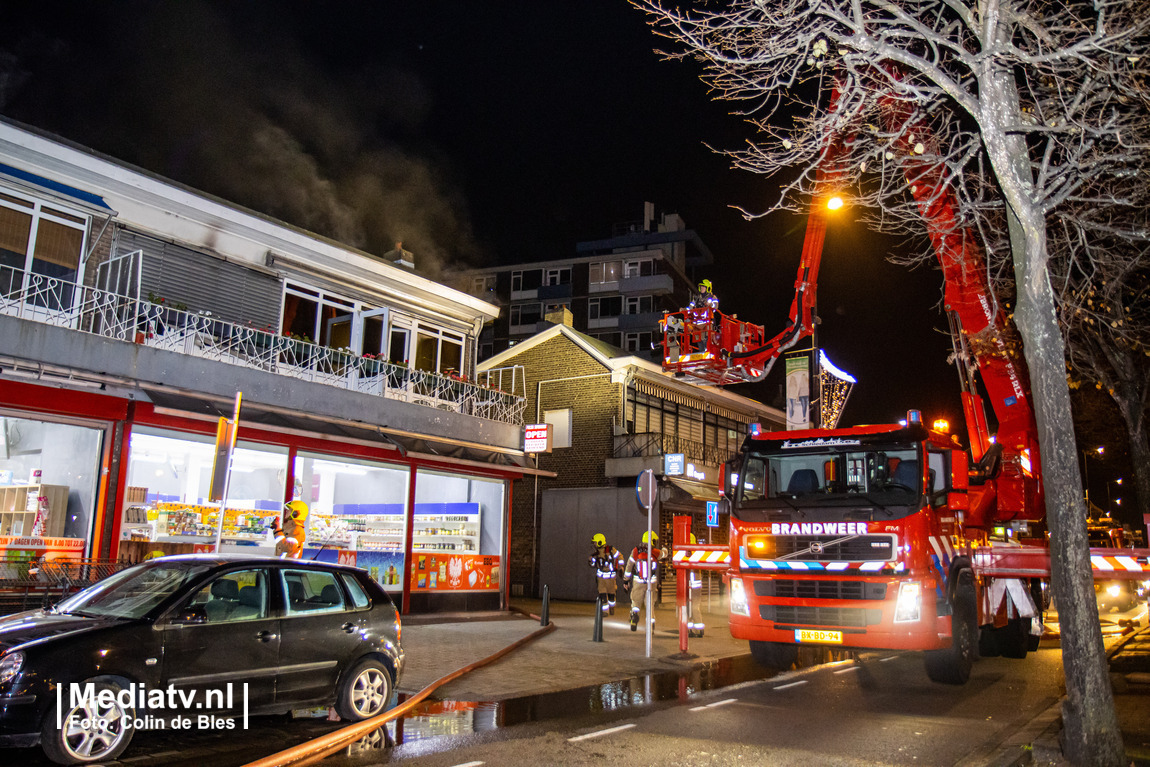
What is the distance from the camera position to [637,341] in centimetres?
4947

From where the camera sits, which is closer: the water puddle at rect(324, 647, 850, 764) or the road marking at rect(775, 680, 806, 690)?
the water puddle at rect(324, 647, 850, 764)

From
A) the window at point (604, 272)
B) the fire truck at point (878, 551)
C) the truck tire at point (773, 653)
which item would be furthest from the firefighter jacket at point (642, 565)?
the window at point (604, 272)

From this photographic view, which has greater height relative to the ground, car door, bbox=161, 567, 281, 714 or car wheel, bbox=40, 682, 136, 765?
car door, bbox=161, 567, 281, 714

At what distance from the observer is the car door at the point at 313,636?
23.5 ft

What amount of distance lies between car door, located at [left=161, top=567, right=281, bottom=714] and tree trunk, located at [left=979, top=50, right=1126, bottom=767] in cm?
655

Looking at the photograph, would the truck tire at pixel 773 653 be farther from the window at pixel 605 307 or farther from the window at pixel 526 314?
the window at pixel 526 314

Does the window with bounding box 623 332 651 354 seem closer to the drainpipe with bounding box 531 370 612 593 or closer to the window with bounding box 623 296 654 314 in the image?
the window with bounding box 623 296 654 314

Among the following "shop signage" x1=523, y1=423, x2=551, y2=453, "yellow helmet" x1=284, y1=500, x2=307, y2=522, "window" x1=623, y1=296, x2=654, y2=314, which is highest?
"window" x1=623, y1=296, x2=654, y2=314

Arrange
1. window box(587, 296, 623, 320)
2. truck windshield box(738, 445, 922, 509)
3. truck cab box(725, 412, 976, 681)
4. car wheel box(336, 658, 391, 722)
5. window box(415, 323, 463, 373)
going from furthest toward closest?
1. window box(587, 296, 623, 320)
2. window box(415, 323, 463, 373)
3. truck windshield box(738, 445, 922, 509)
4. truck cab box(725, 412, 976, 681)
5. car wheel box(336, 658, 391, 722)

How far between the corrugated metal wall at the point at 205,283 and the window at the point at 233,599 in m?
8.39

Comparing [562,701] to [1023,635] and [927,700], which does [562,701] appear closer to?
[927,700]

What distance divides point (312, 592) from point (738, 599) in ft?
18.4

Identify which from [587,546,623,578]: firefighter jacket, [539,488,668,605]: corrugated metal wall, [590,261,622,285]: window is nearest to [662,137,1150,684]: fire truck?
[587,546,623,578]: firefighter jacket

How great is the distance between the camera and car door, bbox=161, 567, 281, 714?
644 cm
